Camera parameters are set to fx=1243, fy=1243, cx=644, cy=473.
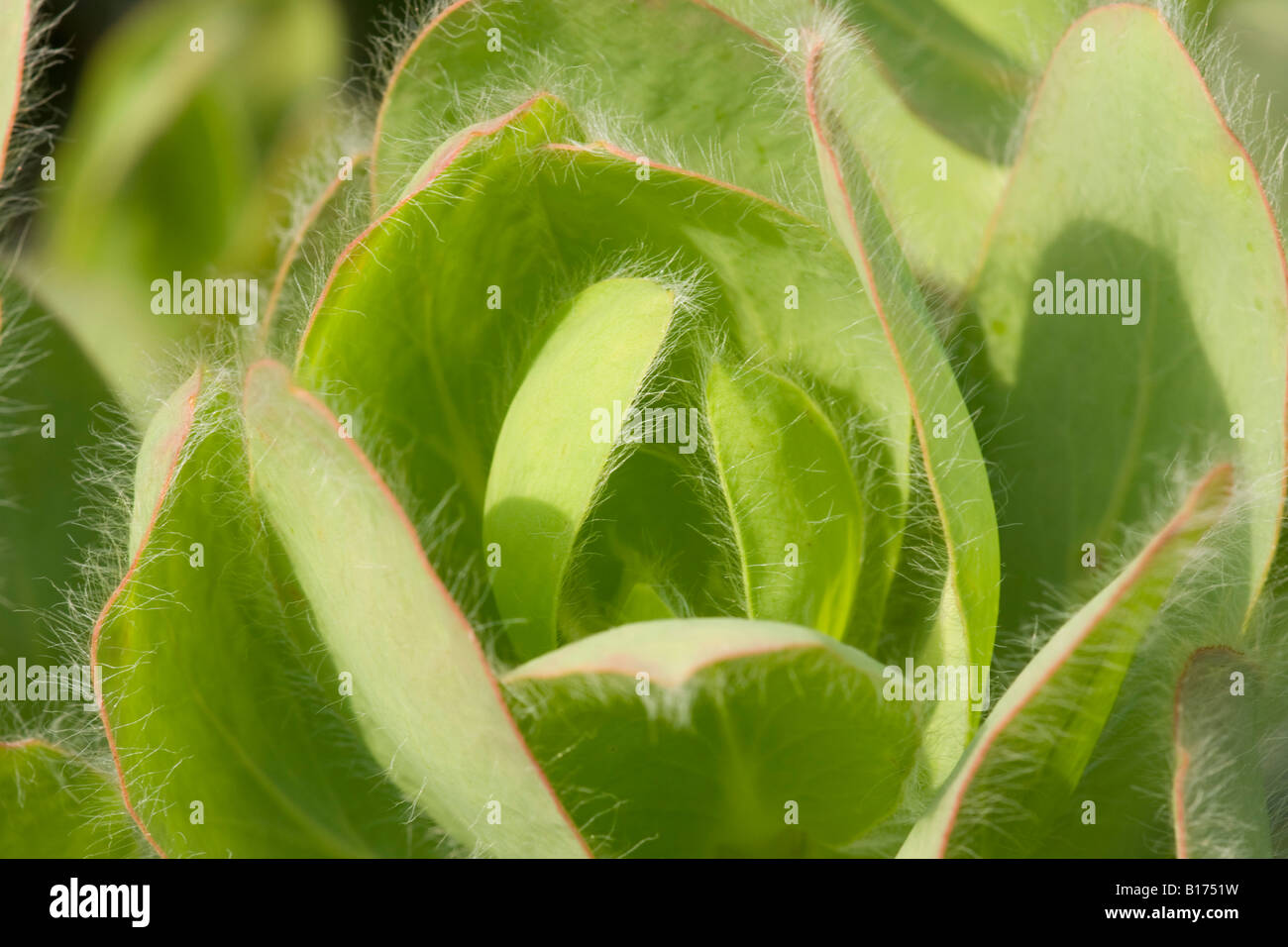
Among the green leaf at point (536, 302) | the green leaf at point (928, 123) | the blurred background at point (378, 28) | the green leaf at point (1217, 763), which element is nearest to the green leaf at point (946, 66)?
the green leaf at point (928, 123)

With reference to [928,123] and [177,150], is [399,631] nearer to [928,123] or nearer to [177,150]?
[928,123]

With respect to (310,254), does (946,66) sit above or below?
above

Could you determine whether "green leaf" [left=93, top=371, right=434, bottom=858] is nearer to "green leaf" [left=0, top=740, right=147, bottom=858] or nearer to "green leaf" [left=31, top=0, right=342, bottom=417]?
"green leaf" [left=0, top=740, right=147, bottom=858]

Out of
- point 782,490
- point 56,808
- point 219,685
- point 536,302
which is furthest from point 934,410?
point 56,808

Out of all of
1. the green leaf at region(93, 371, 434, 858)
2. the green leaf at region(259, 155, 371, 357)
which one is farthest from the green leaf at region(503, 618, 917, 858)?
the green leaf at region(259, 155, 371, 357)

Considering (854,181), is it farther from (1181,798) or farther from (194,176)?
(194,176)

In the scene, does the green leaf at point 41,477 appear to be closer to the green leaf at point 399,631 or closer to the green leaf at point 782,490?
the green leaf at point 399,631

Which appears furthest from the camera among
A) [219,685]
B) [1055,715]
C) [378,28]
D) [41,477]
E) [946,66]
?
[378,28]

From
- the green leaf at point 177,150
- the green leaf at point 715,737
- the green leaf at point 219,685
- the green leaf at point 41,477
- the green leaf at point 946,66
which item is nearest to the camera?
the green leaf at point 715,737
